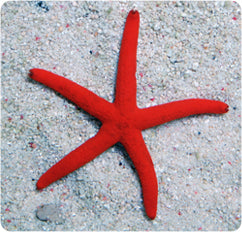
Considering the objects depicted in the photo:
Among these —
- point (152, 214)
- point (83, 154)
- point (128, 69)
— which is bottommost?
point (152, 214)

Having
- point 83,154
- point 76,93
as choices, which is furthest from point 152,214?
point 76,93

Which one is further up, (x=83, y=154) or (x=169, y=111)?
(x=169, y=111)

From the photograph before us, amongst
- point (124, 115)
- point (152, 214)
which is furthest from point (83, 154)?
point (152, 214)

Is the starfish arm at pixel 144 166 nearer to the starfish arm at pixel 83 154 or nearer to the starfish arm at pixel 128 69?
the starfish arm at pixel 83 154

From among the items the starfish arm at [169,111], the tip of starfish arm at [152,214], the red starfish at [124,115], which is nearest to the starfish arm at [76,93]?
the red starfish at [124,115]

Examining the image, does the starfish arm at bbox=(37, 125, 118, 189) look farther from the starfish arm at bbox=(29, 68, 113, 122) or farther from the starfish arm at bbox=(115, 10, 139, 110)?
the starfish arm at bbox=(115, 10, 139, 110)

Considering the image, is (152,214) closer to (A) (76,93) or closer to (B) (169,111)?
(B) (169,111)
